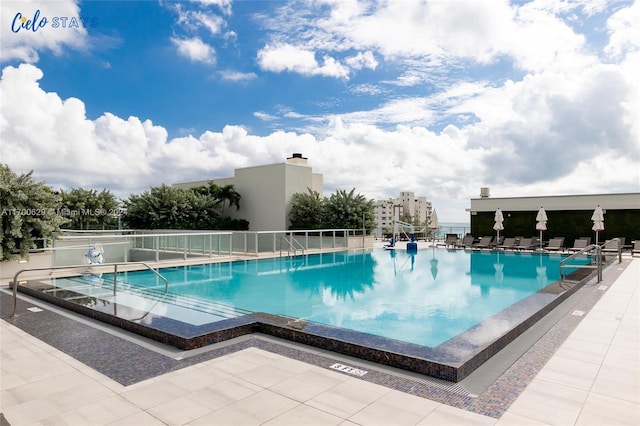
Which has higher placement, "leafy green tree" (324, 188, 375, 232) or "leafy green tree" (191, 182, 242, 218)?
"leafy green tree" (191, 182, 242, 218)

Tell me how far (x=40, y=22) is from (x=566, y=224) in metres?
23.0

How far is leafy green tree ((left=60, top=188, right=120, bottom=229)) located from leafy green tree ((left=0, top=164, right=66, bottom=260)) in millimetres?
17045

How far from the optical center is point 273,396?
3512mm

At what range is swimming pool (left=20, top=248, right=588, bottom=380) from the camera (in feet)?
15.7

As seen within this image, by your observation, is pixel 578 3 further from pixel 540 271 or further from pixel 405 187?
pixel 405 187

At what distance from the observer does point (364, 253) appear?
18.3 m

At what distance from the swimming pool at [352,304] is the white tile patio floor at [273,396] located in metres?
0.68

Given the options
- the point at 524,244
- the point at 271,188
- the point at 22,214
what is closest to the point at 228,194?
the point at 271,188

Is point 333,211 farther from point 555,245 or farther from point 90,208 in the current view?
point 90,208

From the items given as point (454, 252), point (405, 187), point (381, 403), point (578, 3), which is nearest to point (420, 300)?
point (381, 403)

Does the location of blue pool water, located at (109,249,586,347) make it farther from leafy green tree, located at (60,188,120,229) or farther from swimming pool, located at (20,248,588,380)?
leafy green tree, located at (60,188,120,229)

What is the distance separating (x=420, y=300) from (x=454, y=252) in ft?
37.1

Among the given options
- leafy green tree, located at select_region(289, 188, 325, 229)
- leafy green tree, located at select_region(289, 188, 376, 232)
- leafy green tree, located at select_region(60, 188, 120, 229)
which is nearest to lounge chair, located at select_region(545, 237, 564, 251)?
leafy green tree, located at select_region(289, 188, 376, 232)

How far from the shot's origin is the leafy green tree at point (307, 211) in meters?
21.8
